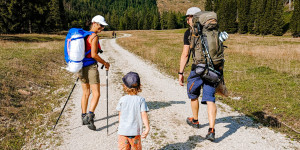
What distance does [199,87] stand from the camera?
4.49m

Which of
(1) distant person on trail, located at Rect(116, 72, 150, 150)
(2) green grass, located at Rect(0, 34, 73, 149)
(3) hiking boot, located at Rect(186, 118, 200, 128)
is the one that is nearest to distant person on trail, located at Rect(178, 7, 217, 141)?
(3) hiking boot, located at Rect(186, 118, 200, 128)

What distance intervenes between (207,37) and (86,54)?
276 cm

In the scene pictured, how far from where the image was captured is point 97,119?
5.72m

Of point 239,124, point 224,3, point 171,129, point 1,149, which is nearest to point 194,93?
point 171,129

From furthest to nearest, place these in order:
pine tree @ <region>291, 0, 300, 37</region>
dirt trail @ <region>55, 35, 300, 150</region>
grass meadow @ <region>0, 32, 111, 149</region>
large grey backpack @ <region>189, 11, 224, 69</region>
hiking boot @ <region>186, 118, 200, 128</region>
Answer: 1. pine tree @ <region>291, 0, 300, 37</region>
2. hiking boot @ <region>186, 118, 200, 128</region>
3. grass meadow @ <region>0, 32, 111, 149</region>
4. dirt trail @ <region>55, 35, 300, 150</region>
5. large grey backpack @ <region>189, 11, 224, 69</region>

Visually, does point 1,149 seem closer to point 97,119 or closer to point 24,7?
point 97,119

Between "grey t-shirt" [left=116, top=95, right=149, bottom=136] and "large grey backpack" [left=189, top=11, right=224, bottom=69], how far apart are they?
1.77 metres

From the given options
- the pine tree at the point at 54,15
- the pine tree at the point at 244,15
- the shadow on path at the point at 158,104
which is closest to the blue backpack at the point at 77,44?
the shadow on path at the point at 158,104

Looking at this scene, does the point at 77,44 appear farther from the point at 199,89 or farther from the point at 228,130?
the point at 228,130

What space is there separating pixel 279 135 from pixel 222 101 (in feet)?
8.66

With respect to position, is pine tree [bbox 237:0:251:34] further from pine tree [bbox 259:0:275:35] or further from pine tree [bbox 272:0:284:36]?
pine tree [bbox 272:0:284:36]

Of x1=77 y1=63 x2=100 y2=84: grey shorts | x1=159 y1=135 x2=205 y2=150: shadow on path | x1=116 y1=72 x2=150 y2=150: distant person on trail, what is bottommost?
x1=159 y1=135 x2=205 y2=150: shadow on path

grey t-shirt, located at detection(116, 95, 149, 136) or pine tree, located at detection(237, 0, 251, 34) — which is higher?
pine tree, located at detection(237, 0, 251, 34)

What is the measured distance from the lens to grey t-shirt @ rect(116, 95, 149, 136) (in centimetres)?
304
